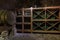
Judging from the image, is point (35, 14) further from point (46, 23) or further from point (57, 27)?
point (57, 27)

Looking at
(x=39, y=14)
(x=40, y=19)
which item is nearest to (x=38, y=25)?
(x=40, y=19)

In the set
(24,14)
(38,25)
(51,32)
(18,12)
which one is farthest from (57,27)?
(18,12)

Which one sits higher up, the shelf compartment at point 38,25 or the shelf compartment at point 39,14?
the shelf compartment at point 39,14

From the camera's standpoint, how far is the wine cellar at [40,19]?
3799 mm

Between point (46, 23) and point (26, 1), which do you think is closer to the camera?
point (46, 23)

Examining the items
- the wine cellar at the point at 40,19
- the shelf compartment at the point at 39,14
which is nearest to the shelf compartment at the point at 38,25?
the wine cellar at the point at 40,19

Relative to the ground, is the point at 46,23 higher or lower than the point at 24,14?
lower

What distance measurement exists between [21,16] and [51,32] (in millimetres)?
1188

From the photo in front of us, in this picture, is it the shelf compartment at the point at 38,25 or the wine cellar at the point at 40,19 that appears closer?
the wine cellar at the point at 40,19

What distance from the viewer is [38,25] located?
3.95 meters

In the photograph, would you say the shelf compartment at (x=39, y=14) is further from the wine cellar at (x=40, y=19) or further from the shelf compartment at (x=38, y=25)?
the shelf compartment at (x=38, y=25)

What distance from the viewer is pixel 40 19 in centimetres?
390

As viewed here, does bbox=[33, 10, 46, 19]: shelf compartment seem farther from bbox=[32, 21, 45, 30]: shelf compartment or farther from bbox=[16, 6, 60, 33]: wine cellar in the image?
bbox=[32, 21, 45, 30]: shelf compartment

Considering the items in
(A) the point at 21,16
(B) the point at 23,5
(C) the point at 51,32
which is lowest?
(C) the point at 51,32
